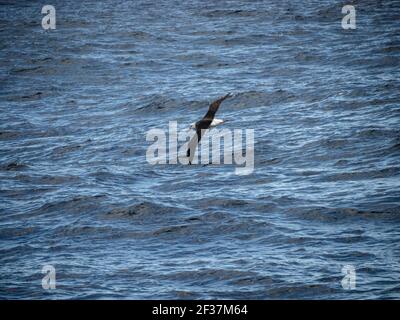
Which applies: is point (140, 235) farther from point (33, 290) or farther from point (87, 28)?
point (87, 28)

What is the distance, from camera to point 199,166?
27.8 metres

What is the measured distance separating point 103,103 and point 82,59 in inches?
243

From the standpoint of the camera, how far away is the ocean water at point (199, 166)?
21.2 metres

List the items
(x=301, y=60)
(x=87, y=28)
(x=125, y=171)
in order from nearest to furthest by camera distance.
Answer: (x=125, y=171) < (x=301, y=60) < (x=87, y=28)

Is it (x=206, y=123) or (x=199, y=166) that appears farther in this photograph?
(x=199, y=166)

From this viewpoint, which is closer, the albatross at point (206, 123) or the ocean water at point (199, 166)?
the albatross at point (206, 123)

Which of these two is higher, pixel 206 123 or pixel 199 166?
pixel 206 123

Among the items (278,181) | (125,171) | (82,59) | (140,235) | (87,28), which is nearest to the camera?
(140,235)

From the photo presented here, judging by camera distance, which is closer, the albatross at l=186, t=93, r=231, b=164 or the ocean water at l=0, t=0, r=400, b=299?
the albatross at l=186, t=93, r=231, b=164

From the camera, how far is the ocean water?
21.2 metres
